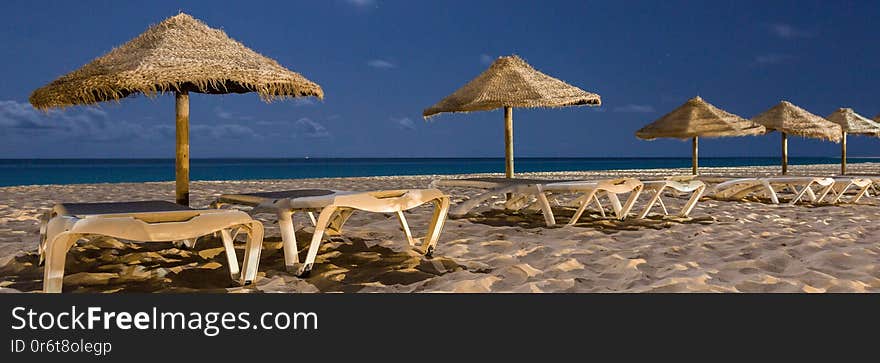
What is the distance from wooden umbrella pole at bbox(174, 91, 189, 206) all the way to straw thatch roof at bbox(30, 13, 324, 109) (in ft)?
0.33

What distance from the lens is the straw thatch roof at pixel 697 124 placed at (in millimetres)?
9773

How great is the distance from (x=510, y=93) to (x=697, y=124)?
15.9 ft

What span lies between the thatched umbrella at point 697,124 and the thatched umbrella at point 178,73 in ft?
24.0

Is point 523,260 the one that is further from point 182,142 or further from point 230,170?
point 230,170

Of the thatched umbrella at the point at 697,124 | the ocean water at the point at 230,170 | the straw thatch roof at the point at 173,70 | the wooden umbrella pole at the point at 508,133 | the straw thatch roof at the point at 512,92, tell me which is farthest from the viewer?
the ocean water at the point at 230,170

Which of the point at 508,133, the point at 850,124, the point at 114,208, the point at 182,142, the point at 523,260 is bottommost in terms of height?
the point at 523,260

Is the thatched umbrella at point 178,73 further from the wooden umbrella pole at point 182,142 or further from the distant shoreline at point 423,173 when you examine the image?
the distant shoreline at point 423,173

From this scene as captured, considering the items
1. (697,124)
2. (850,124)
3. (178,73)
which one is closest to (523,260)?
(178,73)

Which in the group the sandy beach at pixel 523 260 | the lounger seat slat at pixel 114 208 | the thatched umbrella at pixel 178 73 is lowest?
the sandy beach at pixel 523 260

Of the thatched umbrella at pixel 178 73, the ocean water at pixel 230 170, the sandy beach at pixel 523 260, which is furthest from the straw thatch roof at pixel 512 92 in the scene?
the ocean water at pixel 230 170

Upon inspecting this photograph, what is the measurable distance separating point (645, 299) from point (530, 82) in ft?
14.0

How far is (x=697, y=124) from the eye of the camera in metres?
9.84

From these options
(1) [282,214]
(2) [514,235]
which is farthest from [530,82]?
(1) [282,214]

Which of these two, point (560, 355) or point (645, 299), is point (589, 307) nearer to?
point (645, 299)
